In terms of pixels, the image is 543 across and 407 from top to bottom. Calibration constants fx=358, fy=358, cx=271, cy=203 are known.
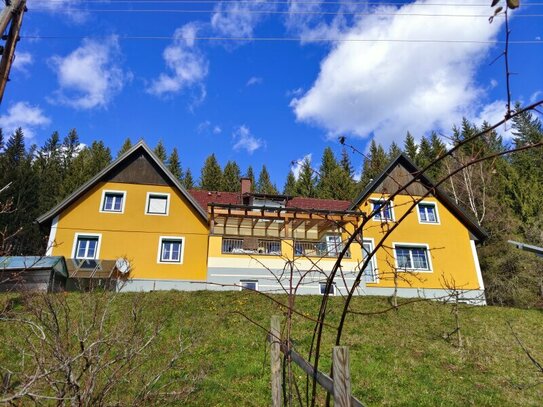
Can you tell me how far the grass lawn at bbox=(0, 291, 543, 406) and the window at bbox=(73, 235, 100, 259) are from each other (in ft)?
16.0

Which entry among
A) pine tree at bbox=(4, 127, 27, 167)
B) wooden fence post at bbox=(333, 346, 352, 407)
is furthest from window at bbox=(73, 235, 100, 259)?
pine tree at bbox=(4, 127, 27, 167)

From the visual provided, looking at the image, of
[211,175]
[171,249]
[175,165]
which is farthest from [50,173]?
[171,249]

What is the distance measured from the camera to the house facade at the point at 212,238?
1939 centimetres

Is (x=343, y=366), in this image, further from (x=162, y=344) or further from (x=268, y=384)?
(x=162, y=344)

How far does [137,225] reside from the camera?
66.6 feet

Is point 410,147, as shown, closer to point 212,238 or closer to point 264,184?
point 264,184

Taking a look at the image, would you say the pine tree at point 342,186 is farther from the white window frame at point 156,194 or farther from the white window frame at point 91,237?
the white window frame at point 91,237

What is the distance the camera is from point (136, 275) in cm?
1933

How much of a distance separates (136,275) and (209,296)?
20.2ft

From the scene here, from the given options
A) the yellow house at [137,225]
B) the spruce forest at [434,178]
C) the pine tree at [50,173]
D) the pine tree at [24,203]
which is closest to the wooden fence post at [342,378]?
the spruce forest at [434,178]

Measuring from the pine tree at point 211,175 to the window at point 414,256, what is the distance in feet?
115

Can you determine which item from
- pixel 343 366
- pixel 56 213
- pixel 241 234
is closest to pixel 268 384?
pixel 343 366

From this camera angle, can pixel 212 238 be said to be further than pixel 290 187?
No

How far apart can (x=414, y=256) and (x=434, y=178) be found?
44.7ft
